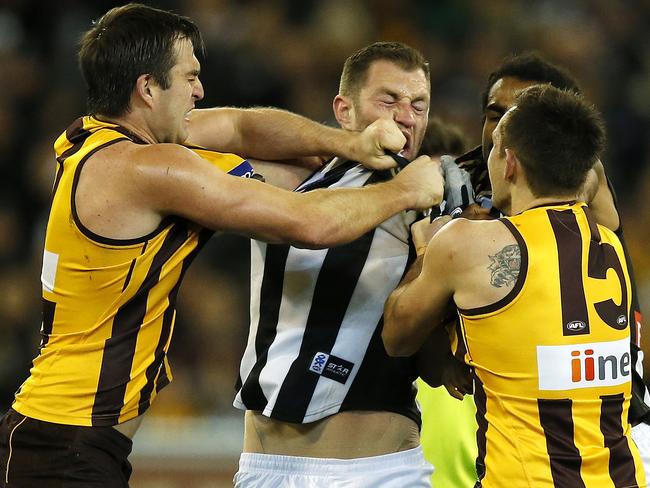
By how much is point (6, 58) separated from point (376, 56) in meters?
6.09

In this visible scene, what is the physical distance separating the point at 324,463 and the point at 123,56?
1.52m

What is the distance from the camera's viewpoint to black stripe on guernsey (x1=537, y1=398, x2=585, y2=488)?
125 inches

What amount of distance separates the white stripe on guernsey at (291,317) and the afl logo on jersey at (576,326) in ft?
2.99

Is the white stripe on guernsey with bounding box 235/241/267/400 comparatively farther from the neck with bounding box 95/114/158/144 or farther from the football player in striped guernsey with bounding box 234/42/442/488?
the neck with bounding box 95/114/158/144

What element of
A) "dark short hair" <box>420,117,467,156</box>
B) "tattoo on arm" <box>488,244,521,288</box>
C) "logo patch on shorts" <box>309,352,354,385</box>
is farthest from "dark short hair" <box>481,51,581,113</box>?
"logo patch on shorts" <box>309,352,354,385</box>

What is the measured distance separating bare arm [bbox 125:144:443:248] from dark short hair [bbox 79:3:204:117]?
0.95 feet

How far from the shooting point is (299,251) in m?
3.72

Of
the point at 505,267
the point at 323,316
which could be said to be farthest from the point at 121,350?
the point at 505,267

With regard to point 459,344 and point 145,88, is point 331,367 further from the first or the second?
point 145,88

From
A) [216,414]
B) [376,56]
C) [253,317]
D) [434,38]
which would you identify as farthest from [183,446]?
[434,38]

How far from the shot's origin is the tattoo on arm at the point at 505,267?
10.5ft

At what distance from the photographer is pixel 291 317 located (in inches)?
146

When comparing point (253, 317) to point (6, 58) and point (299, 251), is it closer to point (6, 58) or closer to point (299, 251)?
point (299, 251)

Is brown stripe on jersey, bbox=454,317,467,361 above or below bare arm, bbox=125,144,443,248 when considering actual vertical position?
below
